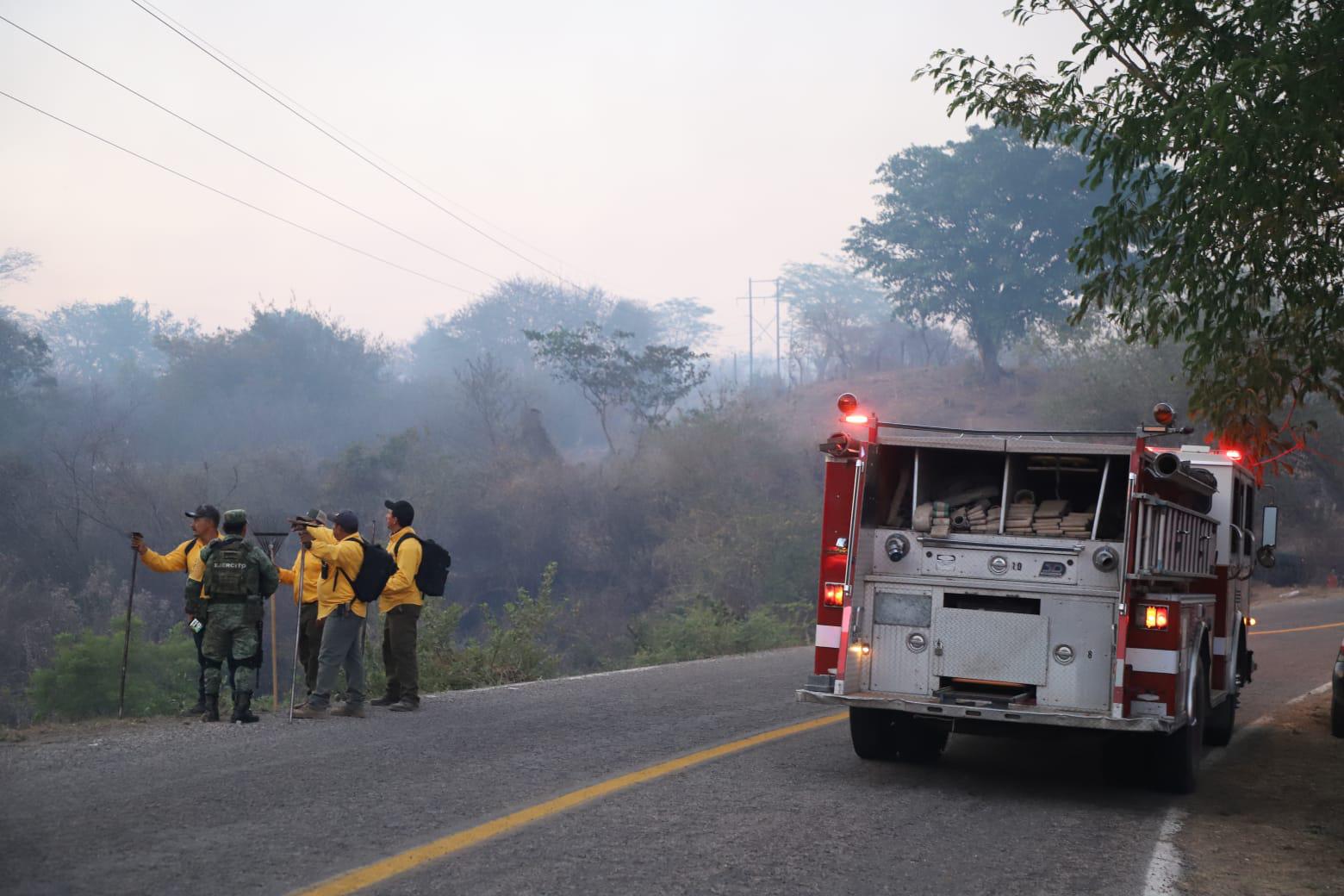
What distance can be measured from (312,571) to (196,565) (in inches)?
40.3

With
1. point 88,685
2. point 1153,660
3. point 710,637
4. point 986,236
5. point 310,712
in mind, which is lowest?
point 88,685

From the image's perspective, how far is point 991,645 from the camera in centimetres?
836

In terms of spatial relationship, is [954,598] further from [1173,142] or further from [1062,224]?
[1062,224]

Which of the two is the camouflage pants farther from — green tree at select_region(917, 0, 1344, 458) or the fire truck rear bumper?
green tree at select_region(917, 0, 1344, 458)

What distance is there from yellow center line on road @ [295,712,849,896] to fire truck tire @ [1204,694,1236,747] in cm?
387

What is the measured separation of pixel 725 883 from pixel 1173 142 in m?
Answer: 6.56

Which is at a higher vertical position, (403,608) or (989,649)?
(989,649)

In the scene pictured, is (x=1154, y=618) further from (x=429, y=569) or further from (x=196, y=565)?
(x=196, y=565)

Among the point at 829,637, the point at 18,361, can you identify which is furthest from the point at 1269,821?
the point at 18,361

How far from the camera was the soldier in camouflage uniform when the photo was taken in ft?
34.6

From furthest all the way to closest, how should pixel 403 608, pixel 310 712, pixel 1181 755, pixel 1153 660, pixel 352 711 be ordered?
pixel 403 608 → pixel 352 711 → pixel 310 712 → pixel 1181 755 → pixel 1153 660

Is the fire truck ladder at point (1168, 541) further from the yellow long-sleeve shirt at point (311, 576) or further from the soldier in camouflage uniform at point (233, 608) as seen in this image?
the yellow long-sleeve shirt at point (311, 576)

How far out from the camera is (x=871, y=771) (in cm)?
905

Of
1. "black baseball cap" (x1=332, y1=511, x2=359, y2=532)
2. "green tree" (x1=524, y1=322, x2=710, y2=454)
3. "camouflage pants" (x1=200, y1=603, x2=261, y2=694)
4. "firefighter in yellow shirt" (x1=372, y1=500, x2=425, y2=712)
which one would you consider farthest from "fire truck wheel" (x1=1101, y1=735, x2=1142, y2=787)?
"green tree" (x1=524, y1=322, x2=710, y2=454)
